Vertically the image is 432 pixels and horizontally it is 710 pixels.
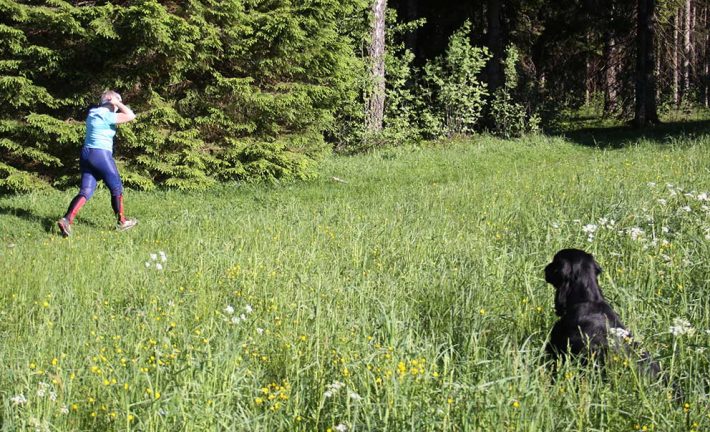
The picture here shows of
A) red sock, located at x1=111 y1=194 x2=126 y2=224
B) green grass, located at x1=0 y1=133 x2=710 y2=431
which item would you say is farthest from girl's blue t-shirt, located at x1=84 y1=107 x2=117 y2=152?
green grass, located at x1=0 y1=133 x2=710 y2=431

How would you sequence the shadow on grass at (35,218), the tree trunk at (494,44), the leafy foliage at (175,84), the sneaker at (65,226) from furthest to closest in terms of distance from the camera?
1. the tree trunk at (494,44)
2. the leafy foliage at (175,84)
3. the shadow on grass at (35,218)
4. the sneaker at (65,226)

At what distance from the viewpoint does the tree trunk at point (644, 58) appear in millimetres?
20438

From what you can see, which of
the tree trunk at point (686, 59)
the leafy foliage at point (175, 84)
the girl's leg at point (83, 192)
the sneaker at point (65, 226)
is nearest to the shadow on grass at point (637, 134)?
the tree trunk at point (686, 59)

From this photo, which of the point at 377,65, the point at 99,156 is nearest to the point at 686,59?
the point at 377,65

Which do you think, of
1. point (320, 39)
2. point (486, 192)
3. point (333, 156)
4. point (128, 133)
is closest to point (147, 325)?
point (486, 192)

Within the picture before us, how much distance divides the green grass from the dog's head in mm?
348

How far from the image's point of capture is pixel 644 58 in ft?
67.8

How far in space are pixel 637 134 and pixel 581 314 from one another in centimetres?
1649

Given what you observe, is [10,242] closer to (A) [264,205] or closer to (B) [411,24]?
(A) [264,205]

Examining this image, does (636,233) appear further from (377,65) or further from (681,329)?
(377,65)

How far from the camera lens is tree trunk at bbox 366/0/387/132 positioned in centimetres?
1661

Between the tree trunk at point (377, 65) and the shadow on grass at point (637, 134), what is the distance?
508cm

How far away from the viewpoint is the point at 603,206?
24.9ft

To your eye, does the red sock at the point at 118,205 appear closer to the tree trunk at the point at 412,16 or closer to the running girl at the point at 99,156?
the running girl at the point at 99,156
